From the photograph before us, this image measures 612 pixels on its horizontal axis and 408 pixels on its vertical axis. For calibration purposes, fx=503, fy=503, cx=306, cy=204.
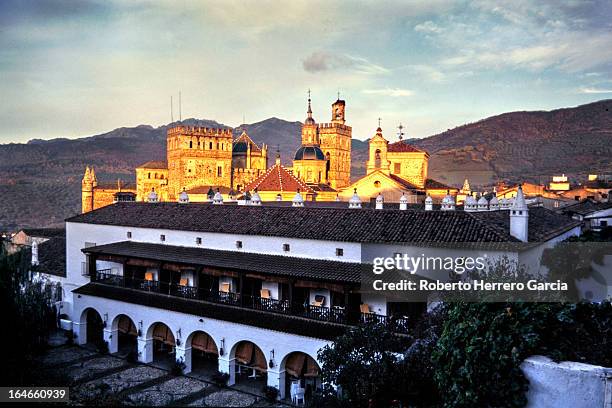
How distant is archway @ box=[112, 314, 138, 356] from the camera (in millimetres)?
20562

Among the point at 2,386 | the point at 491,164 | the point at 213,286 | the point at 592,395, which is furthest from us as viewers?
the point at 491,164

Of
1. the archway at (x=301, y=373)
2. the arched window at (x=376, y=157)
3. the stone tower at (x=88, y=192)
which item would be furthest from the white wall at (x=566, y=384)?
the stone tower at (x=88, y=192)

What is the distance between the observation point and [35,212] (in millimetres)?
77625

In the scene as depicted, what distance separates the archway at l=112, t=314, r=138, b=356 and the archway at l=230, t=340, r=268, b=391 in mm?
4923

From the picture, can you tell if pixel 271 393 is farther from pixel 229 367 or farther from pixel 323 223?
pixel 323 223

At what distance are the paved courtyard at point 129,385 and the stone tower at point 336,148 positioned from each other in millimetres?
49087

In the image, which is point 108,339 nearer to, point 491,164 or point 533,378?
point 533,378

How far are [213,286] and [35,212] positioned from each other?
69080mm

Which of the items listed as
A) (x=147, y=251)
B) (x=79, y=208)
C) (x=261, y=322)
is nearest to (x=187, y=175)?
(x=79, y=208)

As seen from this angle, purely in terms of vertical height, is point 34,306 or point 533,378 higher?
point 533,378

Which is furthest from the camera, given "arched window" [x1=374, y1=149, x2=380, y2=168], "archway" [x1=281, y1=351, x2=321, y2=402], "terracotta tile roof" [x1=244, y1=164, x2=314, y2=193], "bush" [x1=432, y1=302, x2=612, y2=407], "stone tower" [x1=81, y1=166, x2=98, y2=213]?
"stone tower" [x1=81, y1=166, x2=98, y2=213]

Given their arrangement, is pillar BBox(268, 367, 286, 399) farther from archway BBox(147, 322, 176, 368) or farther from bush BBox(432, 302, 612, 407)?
bush BBox(432, 302, 612, 407)

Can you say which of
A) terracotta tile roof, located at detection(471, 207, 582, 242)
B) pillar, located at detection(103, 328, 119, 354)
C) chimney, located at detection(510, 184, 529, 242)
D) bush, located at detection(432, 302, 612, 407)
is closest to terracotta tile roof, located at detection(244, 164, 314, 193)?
terracotta tile roof, located at detection(471, 207, 582, 242)

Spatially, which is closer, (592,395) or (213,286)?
(592,395)
